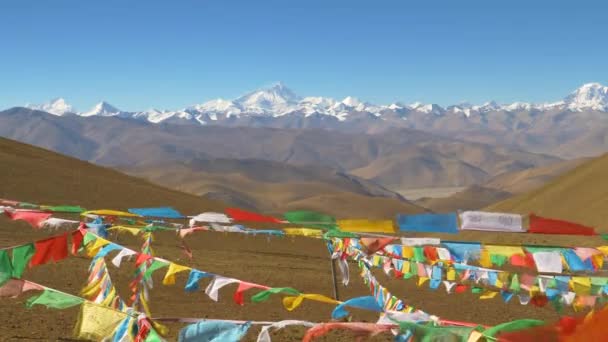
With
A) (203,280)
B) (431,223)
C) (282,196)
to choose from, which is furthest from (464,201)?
(431,223)

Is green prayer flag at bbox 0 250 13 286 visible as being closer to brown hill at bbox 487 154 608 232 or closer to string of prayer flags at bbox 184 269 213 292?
string of prayer flags at bbox 184 269 213 292

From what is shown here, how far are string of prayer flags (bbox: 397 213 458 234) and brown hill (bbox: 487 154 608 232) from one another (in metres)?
37.1

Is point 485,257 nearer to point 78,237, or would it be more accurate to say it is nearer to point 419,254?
point 419,254

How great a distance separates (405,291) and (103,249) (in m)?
14.4

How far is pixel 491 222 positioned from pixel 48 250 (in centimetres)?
749

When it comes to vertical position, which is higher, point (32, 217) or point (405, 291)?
point (32, 217)

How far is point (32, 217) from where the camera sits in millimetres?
13891

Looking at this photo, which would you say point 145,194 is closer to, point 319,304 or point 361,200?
point 319,304

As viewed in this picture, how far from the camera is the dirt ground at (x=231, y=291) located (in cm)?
1260

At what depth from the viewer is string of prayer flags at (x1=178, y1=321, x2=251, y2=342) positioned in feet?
19.8

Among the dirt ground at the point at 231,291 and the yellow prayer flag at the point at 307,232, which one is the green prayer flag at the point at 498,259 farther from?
the yellow prayer flag at the point at 307,232

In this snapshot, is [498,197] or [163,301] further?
[498,197]

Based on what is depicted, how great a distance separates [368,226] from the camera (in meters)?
11.3

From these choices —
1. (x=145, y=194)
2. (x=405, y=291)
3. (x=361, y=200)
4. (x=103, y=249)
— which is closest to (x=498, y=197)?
(x=361, y=200)
